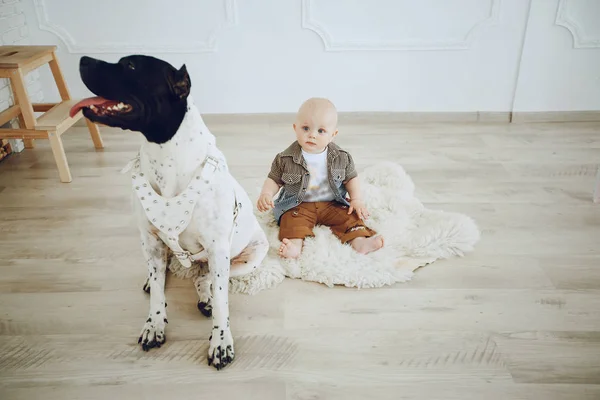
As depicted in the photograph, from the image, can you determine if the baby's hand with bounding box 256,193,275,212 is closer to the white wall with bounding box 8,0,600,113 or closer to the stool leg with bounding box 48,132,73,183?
the stool leg with bounding box 48,132,73,183

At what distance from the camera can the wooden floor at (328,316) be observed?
1.50 m

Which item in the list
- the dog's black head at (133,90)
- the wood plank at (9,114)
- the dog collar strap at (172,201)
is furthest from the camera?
the wood plank at (9,114)

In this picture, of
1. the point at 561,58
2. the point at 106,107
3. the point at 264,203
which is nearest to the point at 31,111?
the point at 264,203

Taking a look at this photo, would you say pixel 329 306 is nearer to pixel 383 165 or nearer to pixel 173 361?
pixel 173 361

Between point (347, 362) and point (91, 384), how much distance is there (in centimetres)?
80

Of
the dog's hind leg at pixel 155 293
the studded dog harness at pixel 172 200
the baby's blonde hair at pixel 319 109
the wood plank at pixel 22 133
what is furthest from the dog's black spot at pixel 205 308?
the wood plank at pixel 22 133

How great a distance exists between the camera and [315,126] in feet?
6.53

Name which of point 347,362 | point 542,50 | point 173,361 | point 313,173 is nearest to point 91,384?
point 173,361

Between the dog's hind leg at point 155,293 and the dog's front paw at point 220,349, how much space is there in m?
0.19

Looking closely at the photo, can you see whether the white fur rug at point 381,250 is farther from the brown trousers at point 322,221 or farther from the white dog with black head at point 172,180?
the white dog with black head at point 172,180

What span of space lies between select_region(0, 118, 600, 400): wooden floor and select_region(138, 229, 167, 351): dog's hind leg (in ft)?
0.14

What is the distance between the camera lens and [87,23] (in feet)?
10.9

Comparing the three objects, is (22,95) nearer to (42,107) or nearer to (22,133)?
(22,133)

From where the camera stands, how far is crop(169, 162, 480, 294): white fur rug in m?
1.92
